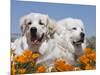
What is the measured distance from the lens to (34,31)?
4.72ft

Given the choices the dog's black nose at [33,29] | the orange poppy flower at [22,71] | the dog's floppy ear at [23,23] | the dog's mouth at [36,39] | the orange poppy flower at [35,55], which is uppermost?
the dog's floppy ear at [23,23]

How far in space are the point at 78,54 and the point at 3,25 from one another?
1.97 feet

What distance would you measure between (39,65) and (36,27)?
275mm

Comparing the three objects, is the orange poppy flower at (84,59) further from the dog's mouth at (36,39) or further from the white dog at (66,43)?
the dog's mouth at (36,39)

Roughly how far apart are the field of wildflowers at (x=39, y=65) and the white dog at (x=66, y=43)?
0.04 m

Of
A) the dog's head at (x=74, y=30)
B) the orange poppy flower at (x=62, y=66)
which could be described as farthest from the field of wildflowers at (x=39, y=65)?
the dog's head at (x=74, y=30)

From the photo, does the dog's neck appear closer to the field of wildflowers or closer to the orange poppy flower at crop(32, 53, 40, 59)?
the field of wildflowers

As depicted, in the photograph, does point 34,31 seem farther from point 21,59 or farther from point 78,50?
point 78,50

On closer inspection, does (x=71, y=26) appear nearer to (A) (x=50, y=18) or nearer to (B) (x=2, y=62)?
(A) (x=50, y=18)

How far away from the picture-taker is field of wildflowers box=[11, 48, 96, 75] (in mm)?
1384

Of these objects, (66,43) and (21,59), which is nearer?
(21,59)

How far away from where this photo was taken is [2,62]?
53.2 inches

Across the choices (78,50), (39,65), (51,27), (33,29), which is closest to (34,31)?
(33,29)

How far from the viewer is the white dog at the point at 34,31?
4.63ft
